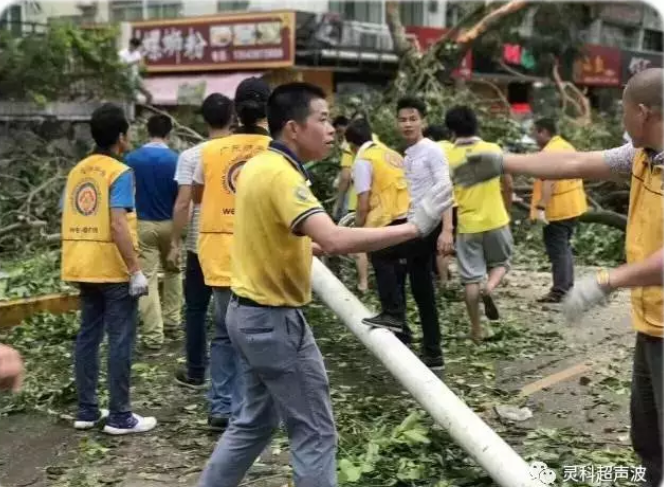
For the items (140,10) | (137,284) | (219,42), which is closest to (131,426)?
(137,284)

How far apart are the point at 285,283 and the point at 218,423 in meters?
1.90

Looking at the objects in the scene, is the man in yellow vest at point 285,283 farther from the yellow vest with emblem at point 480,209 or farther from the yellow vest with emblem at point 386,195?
the yellow vest with emblem at point 480,209

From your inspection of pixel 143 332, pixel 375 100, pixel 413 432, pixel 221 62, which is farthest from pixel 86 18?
pixel 413 432

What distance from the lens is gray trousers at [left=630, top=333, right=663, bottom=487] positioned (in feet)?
11.9

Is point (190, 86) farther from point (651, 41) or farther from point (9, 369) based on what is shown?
point (651, 41)

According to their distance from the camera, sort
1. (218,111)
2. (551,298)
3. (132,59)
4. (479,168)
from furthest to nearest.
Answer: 1. (132,59)
2. (551,298)
3. (218,111)
4. (479,168)

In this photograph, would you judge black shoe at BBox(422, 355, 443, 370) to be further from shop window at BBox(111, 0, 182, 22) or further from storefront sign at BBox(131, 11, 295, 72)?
shop window at BBox(111, 0, 182, 22)

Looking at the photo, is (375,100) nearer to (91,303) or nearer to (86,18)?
(91,303)

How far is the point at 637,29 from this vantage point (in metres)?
34.4

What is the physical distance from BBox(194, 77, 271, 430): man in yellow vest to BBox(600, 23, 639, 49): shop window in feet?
98.4

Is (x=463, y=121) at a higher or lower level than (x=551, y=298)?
higher

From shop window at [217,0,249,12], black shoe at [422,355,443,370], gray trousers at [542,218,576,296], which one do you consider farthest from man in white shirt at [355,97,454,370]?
shop window at [217,0,249,12]

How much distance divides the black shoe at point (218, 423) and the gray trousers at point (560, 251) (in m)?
4.79

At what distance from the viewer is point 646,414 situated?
3754 mm
